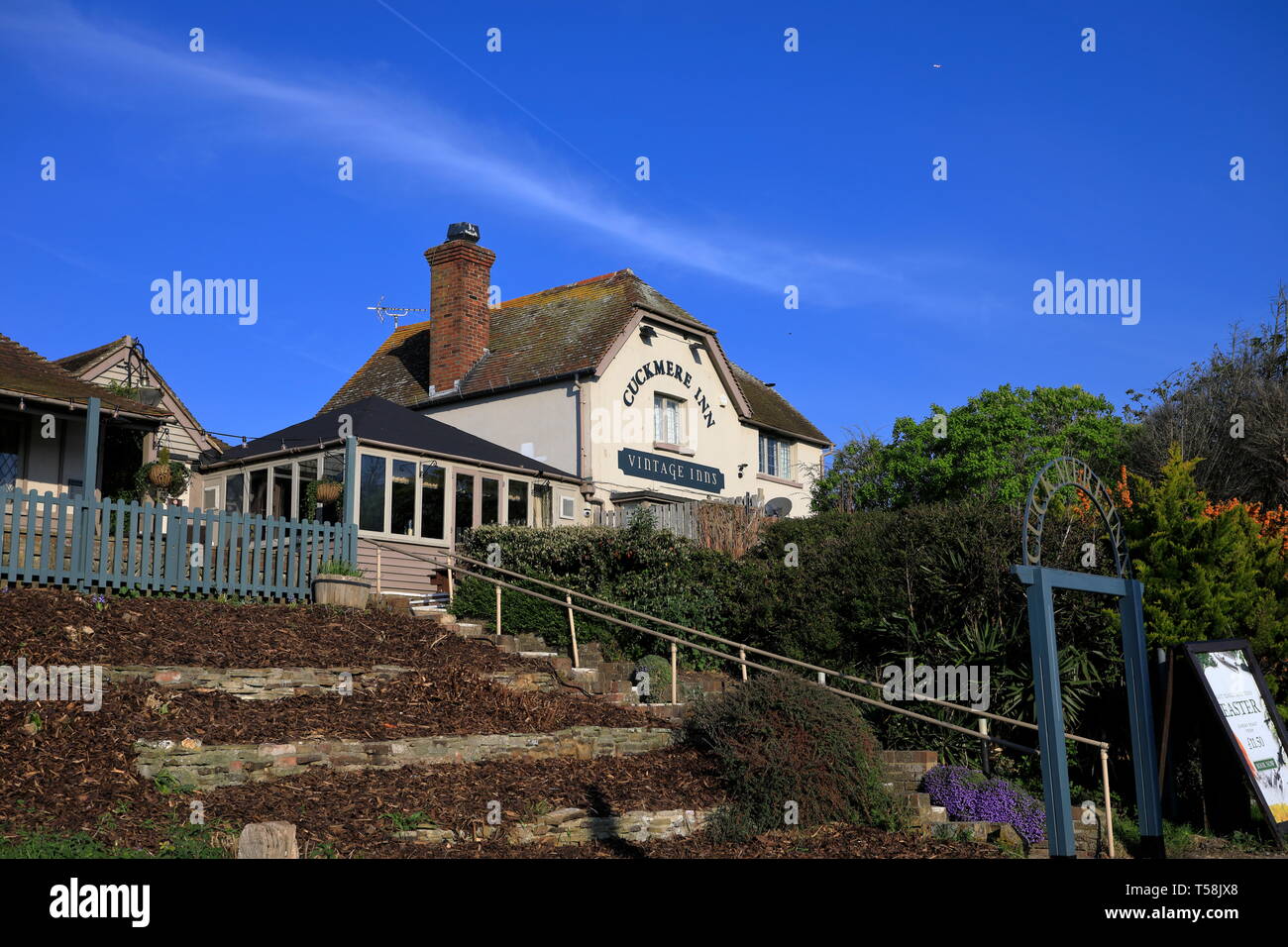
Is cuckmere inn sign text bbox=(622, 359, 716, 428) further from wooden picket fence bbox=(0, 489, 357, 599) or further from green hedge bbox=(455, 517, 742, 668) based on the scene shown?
wooden picket fence bbox=(0, 489, 357, 599)

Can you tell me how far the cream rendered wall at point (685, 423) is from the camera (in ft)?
84.3

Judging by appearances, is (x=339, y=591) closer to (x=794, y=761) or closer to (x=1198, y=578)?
(x=794, y=761)

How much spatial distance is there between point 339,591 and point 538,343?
1253cm

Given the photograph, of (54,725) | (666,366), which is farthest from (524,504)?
(54,725)

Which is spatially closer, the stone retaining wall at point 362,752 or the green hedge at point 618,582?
the stone retaining wall at point 362,752

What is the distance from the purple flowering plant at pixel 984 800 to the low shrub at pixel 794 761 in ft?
1.99

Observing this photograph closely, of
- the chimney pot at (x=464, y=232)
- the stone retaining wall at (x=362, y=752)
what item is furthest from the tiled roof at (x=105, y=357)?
the stone retaining wall at (x=362, y=752)

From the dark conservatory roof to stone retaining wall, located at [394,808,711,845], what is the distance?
461 inches

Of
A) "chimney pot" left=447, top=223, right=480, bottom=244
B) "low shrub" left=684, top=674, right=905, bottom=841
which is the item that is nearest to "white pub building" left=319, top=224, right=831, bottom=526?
"chimney pot" left=447, top=223, right=480, bottom=244

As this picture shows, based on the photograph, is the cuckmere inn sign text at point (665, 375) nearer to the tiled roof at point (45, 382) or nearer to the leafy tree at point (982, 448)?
the leafy tree at point (982, 448)

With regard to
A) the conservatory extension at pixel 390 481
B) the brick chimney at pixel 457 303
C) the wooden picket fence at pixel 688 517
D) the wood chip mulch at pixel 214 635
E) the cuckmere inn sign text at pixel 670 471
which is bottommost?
the wood chip mulch at pixel 214 635

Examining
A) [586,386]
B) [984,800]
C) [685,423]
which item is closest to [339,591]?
[984,800]

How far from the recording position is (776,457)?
107 ft

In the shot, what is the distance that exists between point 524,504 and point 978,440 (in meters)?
14.8
